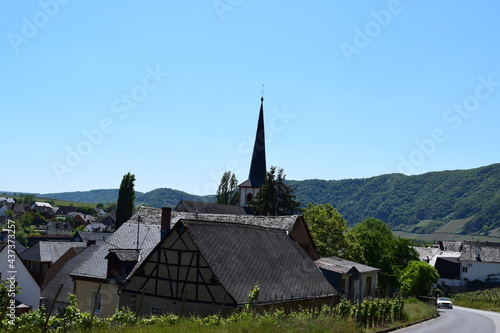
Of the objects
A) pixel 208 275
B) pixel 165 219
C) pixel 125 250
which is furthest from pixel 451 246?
pixel 208 275

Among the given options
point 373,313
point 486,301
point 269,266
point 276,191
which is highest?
point 276,191

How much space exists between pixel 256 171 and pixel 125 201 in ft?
72.6


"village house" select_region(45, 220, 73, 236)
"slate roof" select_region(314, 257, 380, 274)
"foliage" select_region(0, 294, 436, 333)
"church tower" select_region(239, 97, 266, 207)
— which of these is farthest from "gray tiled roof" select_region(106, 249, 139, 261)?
"village house" select_region(45, 220, 73, 236)

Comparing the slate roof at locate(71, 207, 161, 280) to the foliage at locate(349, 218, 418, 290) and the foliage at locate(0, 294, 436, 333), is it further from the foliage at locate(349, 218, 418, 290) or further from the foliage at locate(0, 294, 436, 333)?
the foliage at locate(349, 218, 418, 290)

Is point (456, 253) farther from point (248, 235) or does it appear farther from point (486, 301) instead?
point (248, 235)

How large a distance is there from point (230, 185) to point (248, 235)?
71118 mm

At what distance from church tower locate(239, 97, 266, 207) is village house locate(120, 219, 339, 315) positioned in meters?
53.7

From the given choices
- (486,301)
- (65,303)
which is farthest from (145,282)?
(486,301)

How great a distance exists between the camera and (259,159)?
83.9 m

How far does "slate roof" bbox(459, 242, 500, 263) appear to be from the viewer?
92.4 meters

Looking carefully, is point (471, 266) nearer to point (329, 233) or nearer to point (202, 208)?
point (329, 233)

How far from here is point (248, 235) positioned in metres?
30.1

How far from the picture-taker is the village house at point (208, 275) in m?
24.1

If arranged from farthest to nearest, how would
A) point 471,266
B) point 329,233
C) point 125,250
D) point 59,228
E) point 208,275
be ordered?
1. point 59,228
2. point 471,266
3. point 329,233
4. point 125,250
5. point 208,275
